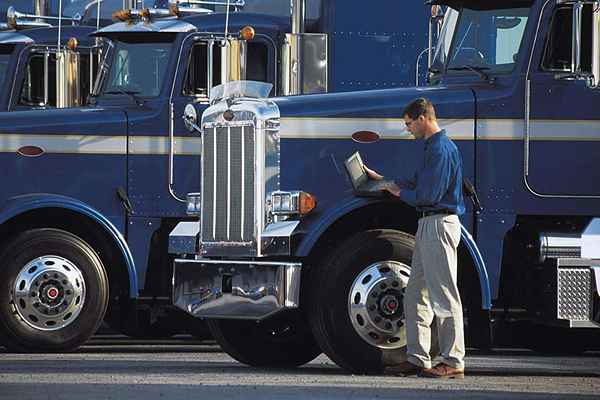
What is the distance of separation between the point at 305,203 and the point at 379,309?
87cm

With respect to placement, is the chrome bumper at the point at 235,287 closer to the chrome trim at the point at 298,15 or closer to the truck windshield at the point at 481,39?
the truck windshield at the point at 481,39

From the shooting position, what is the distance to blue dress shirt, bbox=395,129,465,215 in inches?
473

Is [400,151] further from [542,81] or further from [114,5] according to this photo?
[114,5]

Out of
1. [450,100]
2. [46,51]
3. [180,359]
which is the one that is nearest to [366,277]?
[450,100]

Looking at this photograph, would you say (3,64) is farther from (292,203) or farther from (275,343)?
(292,203)

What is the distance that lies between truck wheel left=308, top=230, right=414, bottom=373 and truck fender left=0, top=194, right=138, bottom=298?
8.66 feet

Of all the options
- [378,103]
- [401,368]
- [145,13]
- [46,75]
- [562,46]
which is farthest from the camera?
[46,75]

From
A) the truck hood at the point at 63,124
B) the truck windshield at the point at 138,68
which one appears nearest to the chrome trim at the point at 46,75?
the truck windshield at the point at 138,68

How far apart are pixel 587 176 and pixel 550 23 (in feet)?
3.45

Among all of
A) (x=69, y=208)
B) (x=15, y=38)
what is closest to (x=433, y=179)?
(x=69, y=208)

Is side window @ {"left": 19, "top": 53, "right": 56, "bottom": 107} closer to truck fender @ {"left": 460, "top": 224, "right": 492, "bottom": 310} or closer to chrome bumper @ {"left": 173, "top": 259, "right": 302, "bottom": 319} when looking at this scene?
chrome bumper @ {"left": 173, "top": 259, "right": 302, "bottom": 319}

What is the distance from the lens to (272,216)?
12750 mm

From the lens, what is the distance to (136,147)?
15109mm

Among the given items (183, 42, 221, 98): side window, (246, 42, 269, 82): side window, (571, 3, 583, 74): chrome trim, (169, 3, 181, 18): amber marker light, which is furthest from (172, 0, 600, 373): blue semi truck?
(169, 3, 181, 18): amber marker light
